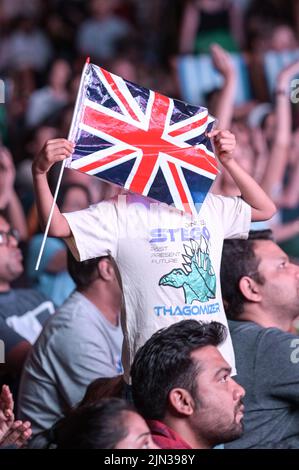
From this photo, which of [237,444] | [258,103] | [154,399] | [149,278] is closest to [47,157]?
[149,278]

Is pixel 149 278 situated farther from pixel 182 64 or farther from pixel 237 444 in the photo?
pixel 182 64

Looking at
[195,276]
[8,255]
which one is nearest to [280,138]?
[8,255]

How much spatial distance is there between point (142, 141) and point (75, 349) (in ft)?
3.12

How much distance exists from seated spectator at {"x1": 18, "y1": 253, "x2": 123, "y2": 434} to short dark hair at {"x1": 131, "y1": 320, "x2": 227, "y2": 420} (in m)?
0.84

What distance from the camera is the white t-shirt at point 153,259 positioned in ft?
11.3

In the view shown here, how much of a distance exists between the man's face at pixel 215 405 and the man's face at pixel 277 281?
0.67 m

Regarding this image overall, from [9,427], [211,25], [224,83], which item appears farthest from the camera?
[211,25]

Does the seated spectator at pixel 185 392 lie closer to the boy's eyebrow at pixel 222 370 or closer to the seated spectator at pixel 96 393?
the boy's eyebrow at pixel 222 370

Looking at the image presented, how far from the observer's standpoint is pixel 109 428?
113 inches

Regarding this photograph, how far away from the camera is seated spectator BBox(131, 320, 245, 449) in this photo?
10.5 ft

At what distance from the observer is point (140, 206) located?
3.54 meters

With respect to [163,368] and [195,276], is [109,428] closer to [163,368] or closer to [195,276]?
[163,368]

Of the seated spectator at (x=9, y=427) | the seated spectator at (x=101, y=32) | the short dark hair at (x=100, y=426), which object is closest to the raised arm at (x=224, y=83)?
the seated spectator at (x=9, y=427)

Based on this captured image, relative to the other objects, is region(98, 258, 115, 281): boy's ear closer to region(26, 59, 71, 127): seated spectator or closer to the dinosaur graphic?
the dinosaur graphic
